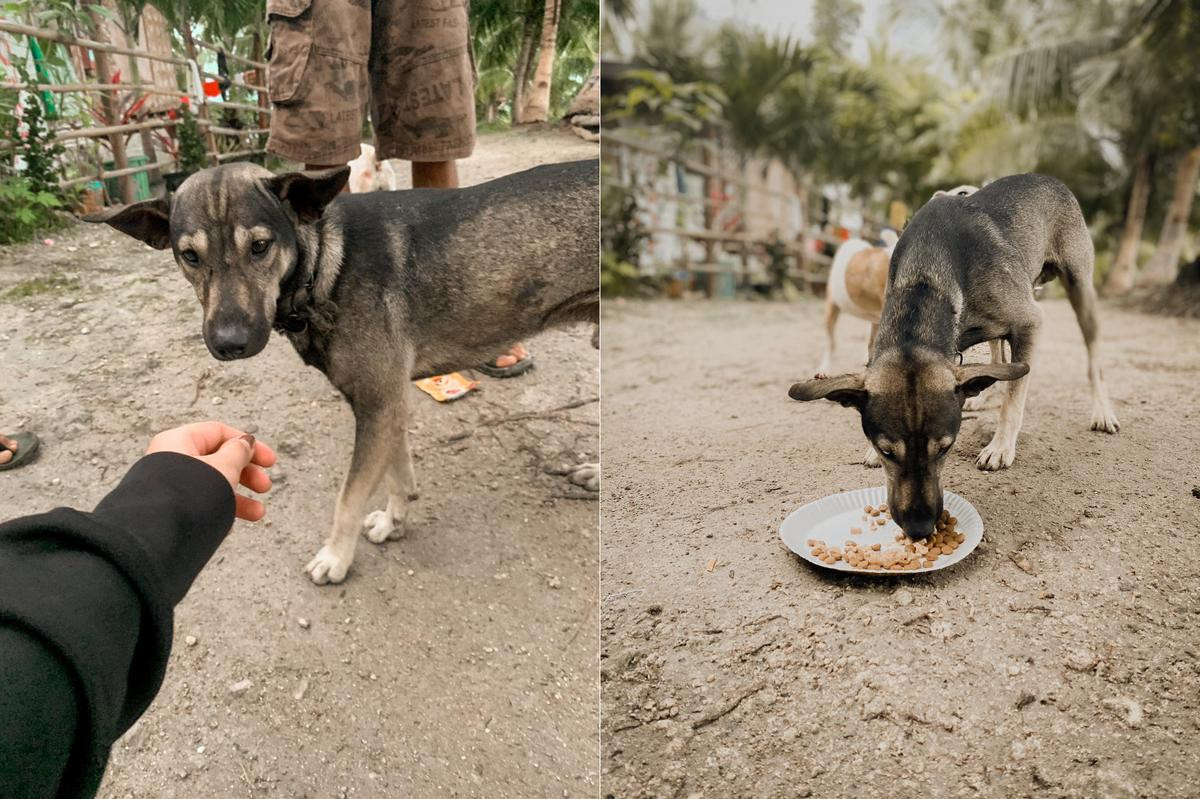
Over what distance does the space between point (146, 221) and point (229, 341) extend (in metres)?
0.22

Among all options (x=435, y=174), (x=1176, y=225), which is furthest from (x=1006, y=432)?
(x=435, y=174)

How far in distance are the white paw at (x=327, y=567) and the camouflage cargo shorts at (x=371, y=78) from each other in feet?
2.70

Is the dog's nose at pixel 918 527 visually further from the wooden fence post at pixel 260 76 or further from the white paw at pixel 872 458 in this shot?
the wooden fence post at pixel 260 76

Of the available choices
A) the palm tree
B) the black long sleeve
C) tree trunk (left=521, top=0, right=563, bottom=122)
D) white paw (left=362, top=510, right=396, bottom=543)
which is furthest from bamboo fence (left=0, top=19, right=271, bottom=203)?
the palm tree

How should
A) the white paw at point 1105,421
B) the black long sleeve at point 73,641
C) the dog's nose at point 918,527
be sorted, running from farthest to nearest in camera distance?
1. the white paw at point 1105,421
2. the dog's nose at point 918,527
3. the black long sleeve at point 73,641

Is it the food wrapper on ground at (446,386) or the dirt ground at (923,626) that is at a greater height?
the dirt ground at (923,626)

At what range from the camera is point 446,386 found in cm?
227

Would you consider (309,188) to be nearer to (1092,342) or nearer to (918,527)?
(918,527)

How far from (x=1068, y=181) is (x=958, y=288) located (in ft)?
1.07

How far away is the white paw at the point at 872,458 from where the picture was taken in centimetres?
104

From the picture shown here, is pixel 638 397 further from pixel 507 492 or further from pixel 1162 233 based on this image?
pixel 1162 233

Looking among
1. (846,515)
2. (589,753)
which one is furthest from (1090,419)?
(589,753)

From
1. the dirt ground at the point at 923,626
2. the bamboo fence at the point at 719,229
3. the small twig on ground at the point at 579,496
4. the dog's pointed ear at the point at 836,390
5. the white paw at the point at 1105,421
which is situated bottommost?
the small twig on ground at the point at 579,496

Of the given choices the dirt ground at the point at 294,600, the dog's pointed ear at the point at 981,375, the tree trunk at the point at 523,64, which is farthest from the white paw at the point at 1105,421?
the tree trunk at the point at 523,64
